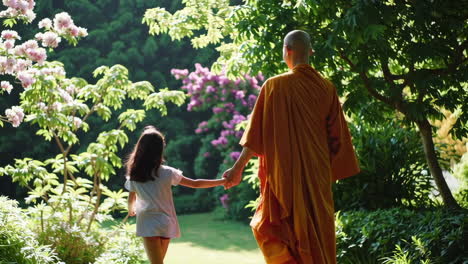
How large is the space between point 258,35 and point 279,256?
195 cm

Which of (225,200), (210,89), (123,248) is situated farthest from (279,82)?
(210,89)

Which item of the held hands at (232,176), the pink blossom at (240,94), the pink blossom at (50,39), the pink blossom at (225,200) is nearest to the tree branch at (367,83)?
the held hands at (232,176)

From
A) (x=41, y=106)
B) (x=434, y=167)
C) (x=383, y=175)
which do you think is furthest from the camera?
(x=383, y=175)

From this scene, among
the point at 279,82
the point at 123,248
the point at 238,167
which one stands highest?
the point at 279,82

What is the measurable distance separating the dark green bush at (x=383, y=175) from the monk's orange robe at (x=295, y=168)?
2.33 metres

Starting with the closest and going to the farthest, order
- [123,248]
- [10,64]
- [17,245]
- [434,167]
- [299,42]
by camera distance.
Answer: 1. [299,42]
2. [17,245]
3. [10,64]
4. [434,167]
5. [123,248]

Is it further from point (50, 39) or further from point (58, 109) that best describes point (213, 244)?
point (50, 39)

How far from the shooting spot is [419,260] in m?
4.26

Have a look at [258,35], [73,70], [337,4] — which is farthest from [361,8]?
[73,70]

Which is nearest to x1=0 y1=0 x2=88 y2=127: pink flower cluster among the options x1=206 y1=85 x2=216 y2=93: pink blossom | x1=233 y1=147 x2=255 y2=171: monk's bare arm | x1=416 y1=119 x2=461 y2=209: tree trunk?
x1=233 y1=147 x2=255 y2=171: monk's bare arm

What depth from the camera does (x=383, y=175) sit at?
5953mm

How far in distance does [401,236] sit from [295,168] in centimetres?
Result: 165

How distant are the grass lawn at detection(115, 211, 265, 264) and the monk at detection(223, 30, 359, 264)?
134 inches

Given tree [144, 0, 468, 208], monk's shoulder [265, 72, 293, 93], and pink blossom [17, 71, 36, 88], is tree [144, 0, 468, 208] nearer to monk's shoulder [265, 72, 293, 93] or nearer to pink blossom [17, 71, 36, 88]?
monk's shoulder [265, 72, 293, 93]
